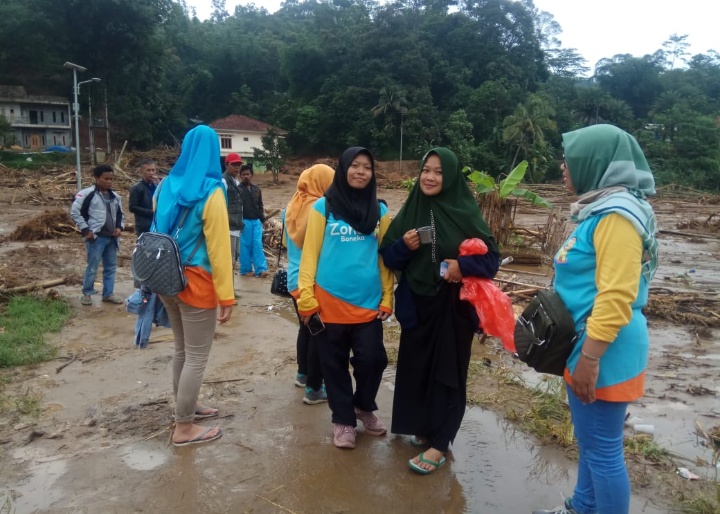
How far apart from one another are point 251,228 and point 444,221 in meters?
5.89

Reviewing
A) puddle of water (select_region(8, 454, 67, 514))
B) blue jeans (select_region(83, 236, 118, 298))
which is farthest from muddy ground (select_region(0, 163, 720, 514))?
blue jeans (select_region(83, 236, 118, 298))

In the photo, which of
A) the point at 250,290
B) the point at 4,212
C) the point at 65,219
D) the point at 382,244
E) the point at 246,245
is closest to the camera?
the point at 382,244

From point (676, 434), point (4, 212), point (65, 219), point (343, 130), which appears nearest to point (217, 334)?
point (676, 434)

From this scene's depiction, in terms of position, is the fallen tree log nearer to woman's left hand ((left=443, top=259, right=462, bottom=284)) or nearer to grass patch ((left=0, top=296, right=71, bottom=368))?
grass patch ((left=0, top=296, right=71, bottom=368))

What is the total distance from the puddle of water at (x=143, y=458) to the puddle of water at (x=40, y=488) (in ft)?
1.09

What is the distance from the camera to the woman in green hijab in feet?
9.87

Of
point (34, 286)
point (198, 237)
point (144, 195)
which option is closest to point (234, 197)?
point (144, 195)

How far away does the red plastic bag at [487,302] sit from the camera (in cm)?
287

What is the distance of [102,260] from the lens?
6.94 metres

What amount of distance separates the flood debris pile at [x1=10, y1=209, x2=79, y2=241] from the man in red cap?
6828 millimetres

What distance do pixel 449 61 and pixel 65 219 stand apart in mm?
43376

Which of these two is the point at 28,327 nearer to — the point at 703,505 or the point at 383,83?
the point at 703,505

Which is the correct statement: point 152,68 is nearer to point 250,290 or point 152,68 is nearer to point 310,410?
point 250,290

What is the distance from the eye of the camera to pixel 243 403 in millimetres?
4020
